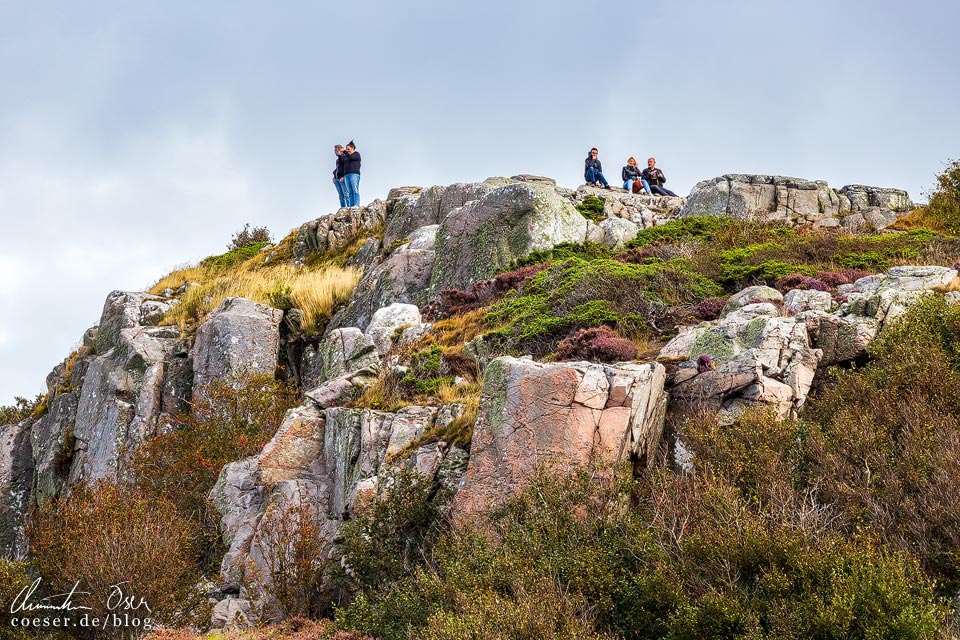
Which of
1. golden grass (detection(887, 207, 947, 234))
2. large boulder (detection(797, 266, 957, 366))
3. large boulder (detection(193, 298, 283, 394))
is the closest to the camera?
large boulder (detection(797, 266, 957, 366))

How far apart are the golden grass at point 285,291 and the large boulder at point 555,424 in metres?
13.5

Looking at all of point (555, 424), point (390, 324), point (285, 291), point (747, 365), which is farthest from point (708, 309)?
point (285, 291)

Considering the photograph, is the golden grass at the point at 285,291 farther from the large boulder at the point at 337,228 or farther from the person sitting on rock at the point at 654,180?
the person sitting on rock at the point at 654,180

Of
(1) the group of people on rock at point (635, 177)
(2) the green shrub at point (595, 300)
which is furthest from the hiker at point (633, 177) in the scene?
(2) the green shrub at point (595, 300)

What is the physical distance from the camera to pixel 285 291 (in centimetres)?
2522

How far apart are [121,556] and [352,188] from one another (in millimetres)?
24031

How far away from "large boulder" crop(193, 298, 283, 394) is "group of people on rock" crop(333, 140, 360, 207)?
11637 mm

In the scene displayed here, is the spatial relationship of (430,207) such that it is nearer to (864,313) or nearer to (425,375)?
(425,375)

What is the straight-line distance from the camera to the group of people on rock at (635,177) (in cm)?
3369

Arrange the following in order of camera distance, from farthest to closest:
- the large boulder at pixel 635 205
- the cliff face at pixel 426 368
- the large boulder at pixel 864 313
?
the large boulder at pixel 635 205, the large boulder at pixel 864 313, the cliff face at pixel 426 368

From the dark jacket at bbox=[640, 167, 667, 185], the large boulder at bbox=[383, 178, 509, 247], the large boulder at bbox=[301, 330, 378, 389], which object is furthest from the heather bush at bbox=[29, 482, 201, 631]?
the dark jacket at bbox=[640, 167, 667, 185]

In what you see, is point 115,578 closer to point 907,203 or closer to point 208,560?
point 208,560

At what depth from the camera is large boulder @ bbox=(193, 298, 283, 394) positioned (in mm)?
21078
